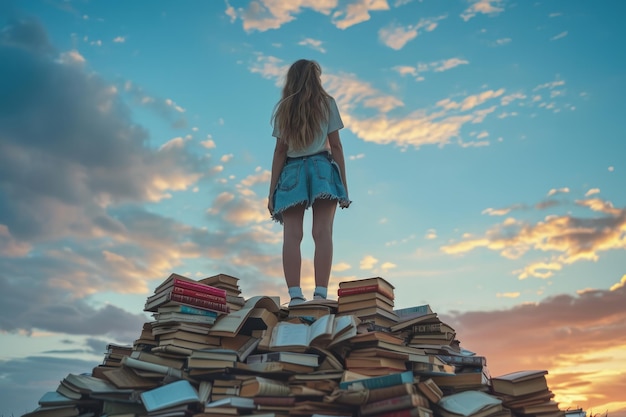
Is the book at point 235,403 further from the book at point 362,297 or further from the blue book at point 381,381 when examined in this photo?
the book at point 362,297

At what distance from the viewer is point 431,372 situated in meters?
7.35

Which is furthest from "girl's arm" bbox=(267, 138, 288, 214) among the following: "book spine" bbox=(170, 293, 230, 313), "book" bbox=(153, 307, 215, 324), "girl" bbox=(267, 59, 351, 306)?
"book" bbox=(153, 307, 215, 324)

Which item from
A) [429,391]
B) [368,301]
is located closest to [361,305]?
[368,301]

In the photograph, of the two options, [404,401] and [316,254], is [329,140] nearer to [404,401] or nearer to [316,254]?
[316,254]

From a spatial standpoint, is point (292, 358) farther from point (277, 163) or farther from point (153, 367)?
point (277, 163)

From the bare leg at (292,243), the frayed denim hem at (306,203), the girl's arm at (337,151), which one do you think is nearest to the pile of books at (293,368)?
the bare leg at (292,243)

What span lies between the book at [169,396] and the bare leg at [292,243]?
2.36m

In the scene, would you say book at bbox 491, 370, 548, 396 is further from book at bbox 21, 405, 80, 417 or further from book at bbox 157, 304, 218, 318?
book at bbox 21, 405, 80, 417

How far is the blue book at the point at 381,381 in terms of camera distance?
634 cm

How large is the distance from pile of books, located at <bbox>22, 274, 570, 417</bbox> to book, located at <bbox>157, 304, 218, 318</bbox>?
1 cm

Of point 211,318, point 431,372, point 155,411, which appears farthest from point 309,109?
point 155,411

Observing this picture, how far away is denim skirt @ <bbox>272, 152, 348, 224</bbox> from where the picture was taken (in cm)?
877

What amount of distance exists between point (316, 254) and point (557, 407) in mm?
3474

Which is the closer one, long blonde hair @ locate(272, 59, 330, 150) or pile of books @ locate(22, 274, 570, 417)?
pile of books @ locate(22, 274, 570, 417)
